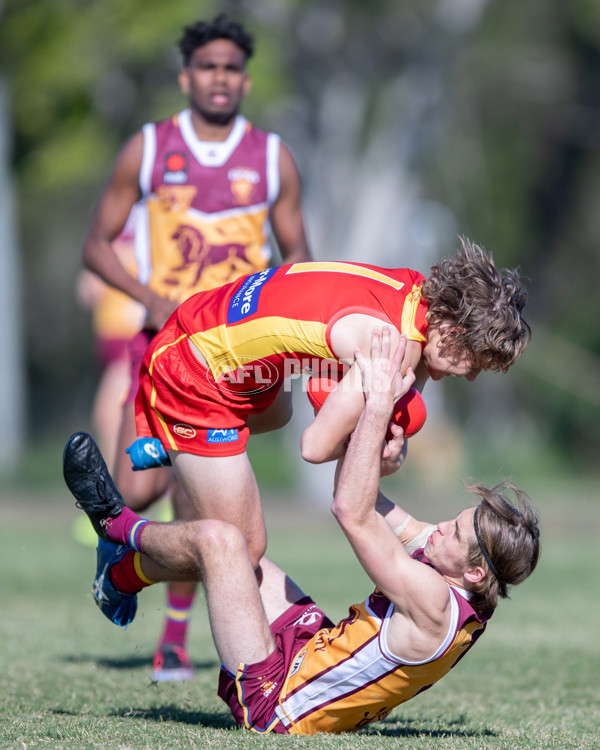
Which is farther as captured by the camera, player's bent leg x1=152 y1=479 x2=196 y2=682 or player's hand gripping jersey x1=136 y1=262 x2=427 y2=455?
player's bent leg x1=152 y1=479 x2=196 y2=682

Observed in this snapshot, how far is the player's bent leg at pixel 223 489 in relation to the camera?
4570 mm

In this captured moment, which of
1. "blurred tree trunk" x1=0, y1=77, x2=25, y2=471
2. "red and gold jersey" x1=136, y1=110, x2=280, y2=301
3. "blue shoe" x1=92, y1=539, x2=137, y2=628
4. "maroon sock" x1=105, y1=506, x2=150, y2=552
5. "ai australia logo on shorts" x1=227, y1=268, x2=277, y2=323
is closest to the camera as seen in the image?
"ai australia logo on shorts" x1=227, y1=268, x2=277, y2=323

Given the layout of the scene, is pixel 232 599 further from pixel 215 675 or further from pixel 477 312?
pixel 215 675

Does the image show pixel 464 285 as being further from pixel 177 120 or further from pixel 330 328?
pixel 177 120

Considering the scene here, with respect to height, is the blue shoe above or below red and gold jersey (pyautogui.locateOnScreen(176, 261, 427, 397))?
below

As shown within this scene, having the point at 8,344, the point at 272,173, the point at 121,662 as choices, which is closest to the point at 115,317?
the point at 272,173

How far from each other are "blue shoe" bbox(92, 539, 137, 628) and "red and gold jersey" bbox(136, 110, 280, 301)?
63.7 inches

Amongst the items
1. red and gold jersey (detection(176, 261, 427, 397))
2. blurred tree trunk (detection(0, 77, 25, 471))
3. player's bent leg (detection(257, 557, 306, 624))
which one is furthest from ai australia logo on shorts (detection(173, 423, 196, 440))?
blurred tree trunk (detection(0, 77, 25, 471))

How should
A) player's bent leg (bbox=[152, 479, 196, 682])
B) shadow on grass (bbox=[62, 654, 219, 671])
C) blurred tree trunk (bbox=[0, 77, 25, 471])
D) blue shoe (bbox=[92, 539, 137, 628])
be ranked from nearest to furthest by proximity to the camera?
blue shoe (bbox=[92, 539, 137, 628])
player's bent leg (bbox=[152, 479, 196, 682])
shadow on grass (bbox=[62, 654, 219, 671])
blurred tree trunk (bbox=[0, 77, 25, 471])

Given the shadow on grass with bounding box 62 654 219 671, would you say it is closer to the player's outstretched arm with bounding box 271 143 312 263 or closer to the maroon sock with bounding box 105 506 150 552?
the maroon sock with bounding box 105 506 150 552

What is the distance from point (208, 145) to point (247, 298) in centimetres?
190

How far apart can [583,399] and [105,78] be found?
11.8m

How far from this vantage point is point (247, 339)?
4363mm

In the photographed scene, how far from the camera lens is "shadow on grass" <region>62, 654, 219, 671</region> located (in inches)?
239
